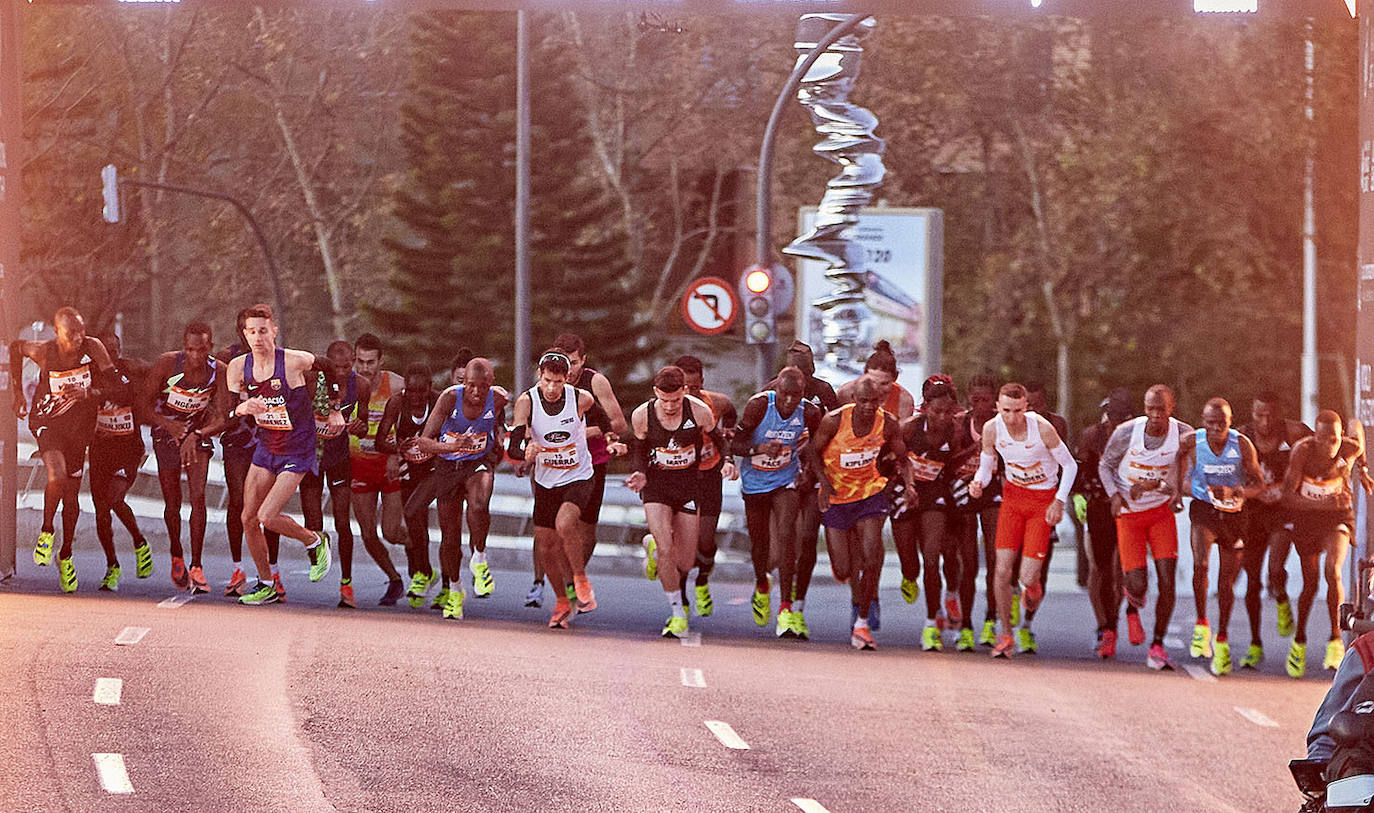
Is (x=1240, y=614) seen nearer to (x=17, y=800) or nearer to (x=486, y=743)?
(x=486, y=743)

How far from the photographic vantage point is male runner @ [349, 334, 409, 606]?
1265 cm

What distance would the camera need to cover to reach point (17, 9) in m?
12.5

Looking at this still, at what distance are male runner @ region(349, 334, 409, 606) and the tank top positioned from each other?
67.0 inches

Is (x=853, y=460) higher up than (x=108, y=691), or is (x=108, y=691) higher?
(x=853, y=460)

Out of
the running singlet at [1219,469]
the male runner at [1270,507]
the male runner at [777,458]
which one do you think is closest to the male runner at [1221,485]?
the running singlet at [1219,469]

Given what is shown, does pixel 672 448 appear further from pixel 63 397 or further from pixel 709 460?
pixel 63 397

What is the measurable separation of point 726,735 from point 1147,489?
2892mm

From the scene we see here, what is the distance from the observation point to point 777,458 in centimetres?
1214

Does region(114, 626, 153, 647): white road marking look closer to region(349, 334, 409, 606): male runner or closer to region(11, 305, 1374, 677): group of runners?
region(11, 305, 1374, 677): group of runners

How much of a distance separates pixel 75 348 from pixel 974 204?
24.6m

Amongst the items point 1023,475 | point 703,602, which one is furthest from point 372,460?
point 1023,475

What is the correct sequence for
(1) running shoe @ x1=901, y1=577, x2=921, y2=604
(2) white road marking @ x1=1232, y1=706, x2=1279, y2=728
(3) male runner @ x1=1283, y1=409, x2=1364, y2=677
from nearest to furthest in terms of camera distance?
1. (2) white road marking @ x1=1232, y1=706, x2=1279, y2=728
2. (3) male runner @ x1=1283, y1=409, x2=1364, y2=677
3. (1) running shoe @ x1=901, y1=577, x2=921, y2=604

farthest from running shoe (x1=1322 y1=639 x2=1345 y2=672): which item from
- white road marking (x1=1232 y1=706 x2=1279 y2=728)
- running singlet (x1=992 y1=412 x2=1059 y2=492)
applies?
running singlet (x1=992 y1=412 x2=1059 y2=492)

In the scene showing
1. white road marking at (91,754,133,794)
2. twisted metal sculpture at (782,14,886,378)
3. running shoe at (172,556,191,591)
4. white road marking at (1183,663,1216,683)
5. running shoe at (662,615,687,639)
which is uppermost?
twisted metal sculpture at (782,14,886,378)
